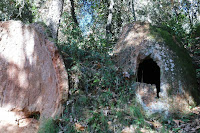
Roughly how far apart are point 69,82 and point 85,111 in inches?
37.5

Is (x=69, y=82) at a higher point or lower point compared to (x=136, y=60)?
lower

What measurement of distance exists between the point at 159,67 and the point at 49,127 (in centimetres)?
301

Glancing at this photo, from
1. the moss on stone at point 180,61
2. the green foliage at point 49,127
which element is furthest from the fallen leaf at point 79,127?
the moss on stone at point 180,61

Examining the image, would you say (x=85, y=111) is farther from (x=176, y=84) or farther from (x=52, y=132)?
(x=176, y=84)

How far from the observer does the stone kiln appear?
4.27 m

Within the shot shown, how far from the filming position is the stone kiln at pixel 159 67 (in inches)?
168

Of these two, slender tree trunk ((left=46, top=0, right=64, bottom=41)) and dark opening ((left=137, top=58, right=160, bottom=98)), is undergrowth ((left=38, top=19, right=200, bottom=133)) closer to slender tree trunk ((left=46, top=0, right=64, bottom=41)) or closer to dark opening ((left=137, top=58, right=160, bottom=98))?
slender tree trunk ((left=46, top=0, right=64, bottom=41))

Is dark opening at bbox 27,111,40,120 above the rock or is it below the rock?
below

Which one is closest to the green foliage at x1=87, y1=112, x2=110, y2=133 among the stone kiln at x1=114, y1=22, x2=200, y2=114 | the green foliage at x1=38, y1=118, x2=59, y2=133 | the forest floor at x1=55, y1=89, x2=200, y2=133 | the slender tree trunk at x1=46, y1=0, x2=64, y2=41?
the forest floor at x1=55, y1=89, x2=200, y2=133

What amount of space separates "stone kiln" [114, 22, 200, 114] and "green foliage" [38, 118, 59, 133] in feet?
6.68

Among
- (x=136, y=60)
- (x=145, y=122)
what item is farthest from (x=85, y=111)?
(x=136, y=60)

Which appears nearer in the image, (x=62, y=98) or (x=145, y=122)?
(x=145, y=122)

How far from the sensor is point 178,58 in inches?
189

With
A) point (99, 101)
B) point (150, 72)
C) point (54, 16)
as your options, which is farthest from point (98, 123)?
point (54, 16)
